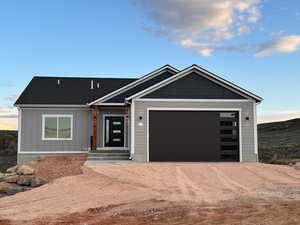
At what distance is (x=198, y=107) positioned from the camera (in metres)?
15.9

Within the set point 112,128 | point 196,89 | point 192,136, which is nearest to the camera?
point 192,136

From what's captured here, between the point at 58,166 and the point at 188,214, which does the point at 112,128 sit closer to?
the point at 58,166

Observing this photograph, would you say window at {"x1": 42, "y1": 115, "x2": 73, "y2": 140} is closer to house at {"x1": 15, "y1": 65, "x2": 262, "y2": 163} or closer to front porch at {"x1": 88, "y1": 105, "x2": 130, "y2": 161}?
front porch at {"x1": 88, "y1": 105, "x2": 130, "y2": 161}

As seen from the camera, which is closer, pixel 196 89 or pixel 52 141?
pixel 196 89

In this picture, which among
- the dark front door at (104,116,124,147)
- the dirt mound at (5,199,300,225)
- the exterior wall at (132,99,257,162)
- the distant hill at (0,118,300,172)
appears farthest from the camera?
the distant hill at (0,118,300,172)

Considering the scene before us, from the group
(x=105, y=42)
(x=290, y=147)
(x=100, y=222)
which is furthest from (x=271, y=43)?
(x=100, y=222)

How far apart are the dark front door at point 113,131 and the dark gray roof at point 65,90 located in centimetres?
180

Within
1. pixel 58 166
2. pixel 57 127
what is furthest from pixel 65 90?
pixel 58 166

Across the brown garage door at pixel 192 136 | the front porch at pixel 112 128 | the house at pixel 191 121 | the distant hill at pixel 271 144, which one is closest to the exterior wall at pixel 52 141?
the front porch at pixel 112 128

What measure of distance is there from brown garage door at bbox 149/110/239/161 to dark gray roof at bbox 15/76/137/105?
216 inches

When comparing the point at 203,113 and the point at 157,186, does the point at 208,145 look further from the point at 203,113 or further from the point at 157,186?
the point at 157,186

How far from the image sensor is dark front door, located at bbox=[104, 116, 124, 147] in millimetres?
18672

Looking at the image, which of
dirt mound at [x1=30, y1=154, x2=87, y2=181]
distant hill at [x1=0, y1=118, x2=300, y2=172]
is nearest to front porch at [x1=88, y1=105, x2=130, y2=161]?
dirt mound at [x1=30, y1=154, x2=87, y2=181]

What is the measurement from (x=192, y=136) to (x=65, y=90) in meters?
8.93
